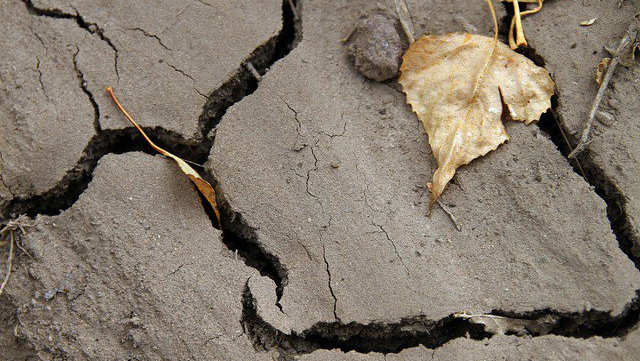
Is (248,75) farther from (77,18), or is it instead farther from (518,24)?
(518,24)

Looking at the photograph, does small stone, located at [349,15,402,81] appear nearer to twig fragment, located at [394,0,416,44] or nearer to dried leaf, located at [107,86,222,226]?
twig fragment, located at [394,0,416,44]

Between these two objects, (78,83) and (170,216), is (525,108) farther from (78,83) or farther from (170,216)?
(78,83)

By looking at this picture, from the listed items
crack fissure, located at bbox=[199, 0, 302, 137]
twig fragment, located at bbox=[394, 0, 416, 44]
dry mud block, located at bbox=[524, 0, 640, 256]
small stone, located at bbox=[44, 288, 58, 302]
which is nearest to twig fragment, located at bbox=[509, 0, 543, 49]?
dry mud block, located at bbox=[524, 0, 640, 256]

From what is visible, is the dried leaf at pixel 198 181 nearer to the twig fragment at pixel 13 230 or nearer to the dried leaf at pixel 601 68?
the twig fragment at pixel 13 230

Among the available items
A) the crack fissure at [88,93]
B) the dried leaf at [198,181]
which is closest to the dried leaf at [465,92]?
the dried leaf at [198,181]

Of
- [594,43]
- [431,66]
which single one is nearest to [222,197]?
[431,66]
